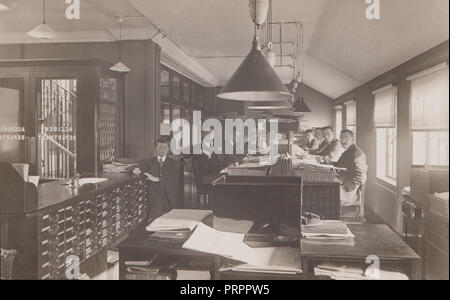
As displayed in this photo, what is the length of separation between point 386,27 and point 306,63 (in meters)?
4.37

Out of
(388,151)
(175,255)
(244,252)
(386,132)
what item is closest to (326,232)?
(244,252)

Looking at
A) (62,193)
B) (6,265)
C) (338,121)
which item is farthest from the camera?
(338,121)

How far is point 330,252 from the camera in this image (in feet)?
5.63

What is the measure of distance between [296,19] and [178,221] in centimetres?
359

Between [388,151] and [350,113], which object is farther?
[350,113]

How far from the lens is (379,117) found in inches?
261

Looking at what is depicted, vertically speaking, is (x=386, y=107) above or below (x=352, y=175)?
above

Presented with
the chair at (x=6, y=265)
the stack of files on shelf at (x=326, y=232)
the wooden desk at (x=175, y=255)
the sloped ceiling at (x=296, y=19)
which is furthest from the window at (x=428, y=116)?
the chair at (x=6, y=265)

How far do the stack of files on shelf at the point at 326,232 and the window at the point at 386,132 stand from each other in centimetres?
414

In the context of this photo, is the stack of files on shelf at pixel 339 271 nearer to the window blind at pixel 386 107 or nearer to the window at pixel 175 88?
the window blind at pixel 386 107

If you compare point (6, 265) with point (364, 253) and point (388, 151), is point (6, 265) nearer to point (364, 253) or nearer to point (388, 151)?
point (364, 253)

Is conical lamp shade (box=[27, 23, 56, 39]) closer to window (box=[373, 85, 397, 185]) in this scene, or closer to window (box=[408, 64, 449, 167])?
window (box=[408, 64, 449, 167])

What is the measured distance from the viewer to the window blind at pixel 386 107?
5789 mm
